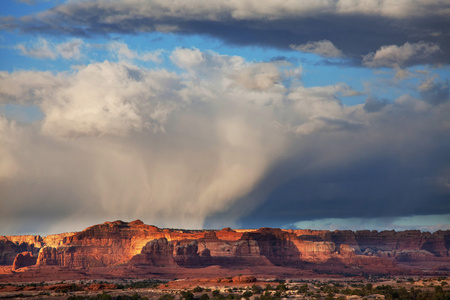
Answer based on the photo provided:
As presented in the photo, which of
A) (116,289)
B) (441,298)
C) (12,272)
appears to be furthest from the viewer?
(12,272)

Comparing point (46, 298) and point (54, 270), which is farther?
point (54, 270)

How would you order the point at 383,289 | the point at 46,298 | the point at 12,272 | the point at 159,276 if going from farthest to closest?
1. the point at 12,272
2. the point at 159,276
3. the point at 383,289
4. the point at 46,298

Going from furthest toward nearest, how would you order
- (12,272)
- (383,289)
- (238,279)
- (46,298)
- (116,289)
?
(12,272), (238,279), (116,289), (383,289), (46,298)

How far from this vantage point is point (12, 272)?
197500 mm

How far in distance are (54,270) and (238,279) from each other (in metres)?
72.3

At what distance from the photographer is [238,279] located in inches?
5507

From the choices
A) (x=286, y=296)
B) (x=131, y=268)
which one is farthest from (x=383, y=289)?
(x=131, y=268)

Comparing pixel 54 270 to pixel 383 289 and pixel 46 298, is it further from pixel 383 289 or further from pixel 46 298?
pixel 383 289

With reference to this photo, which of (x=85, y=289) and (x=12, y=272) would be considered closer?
(x=85, y=289)

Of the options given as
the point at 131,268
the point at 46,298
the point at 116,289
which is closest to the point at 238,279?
the point at 116,289

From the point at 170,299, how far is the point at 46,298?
20.4 meters

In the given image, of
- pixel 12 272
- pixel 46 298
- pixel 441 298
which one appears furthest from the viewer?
pixel 12 272

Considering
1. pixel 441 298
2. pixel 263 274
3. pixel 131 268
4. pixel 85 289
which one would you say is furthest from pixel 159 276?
pixel 441 298

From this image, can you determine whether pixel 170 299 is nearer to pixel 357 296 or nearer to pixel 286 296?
pixel 286 296
